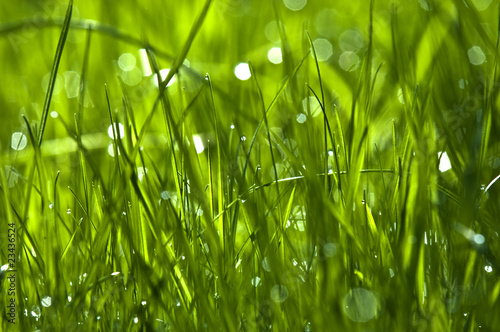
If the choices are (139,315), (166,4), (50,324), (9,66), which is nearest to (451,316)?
(139,315)

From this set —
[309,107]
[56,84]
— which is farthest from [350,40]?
[309,107]

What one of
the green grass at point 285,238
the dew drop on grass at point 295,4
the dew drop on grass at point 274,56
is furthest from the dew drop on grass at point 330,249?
the dew drop on grass at point 295,4

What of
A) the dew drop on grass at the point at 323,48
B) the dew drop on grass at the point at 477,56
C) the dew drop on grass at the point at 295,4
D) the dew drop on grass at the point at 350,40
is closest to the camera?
the dew drop on grass at the point at 477,56

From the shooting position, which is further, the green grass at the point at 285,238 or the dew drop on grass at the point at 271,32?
the dew drop on grass at the point at 271,32

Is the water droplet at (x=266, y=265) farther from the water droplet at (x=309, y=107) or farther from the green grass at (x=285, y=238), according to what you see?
the water droplet at (x=309, y=107)

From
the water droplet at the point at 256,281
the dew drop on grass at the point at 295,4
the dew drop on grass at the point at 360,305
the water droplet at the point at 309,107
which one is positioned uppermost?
the dew drop on grass at the point at 295,4

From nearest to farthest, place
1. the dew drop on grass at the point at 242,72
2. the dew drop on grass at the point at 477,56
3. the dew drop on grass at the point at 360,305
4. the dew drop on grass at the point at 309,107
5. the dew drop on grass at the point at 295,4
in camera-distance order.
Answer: the dew drop on grass at the point at 360,305, the dew drop on grass at the point at 309,107, the dew drop on grass at the point at 477,56, the dew drop on grass at the point at 242,72, the dew drop on grass at the point at 295,4

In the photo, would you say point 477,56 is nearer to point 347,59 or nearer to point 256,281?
point 347,59

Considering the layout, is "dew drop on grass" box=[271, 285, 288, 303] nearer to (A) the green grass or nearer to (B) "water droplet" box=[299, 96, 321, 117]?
(A) the green grass

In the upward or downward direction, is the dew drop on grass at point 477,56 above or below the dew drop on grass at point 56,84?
below
